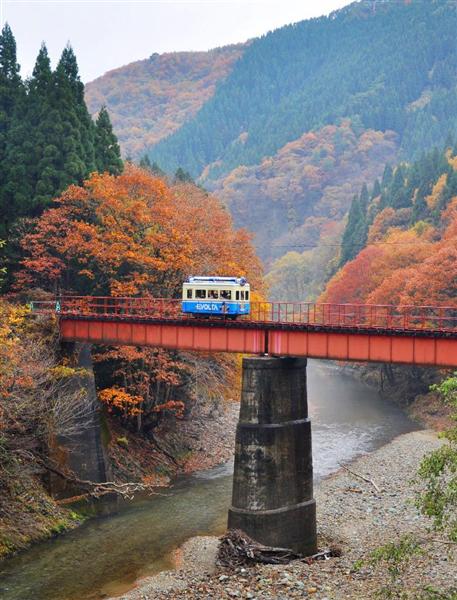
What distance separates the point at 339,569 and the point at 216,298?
15.1 metres

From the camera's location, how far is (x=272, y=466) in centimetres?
3244

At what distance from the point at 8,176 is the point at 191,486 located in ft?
80.9

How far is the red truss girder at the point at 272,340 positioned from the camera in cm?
3222

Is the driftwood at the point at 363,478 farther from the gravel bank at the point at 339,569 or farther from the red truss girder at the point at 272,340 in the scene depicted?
the red truss girder at the point at 272,340

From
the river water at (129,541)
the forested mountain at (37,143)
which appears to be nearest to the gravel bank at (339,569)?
the river water at (129,541)

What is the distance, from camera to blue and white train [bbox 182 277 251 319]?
A: 39250 mm

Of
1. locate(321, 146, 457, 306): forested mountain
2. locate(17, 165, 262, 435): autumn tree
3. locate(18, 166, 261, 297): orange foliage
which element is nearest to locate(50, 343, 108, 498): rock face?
locate(17, 165, 262, 435): autumn tree

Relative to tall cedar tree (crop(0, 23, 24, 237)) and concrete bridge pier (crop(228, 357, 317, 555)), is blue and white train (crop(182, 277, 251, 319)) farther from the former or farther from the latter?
tall cedar tree (crop(0, 23, 24, 237))

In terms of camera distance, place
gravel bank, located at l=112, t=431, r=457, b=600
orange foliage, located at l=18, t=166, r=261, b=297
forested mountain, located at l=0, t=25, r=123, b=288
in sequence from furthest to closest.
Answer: forested mountain, located at l=0, t=25, r=123, b=288 < orange foliage, located at l=18, t=166, r=261, b=297 < gravel bank, located at l=112, t=431, r=457, b=600

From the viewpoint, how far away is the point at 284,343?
34.8 metres

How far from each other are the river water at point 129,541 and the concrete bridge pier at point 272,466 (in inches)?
144

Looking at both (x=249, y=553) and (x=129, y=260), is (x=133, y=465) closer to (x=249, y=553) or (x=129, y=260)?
(x=129, y=260)

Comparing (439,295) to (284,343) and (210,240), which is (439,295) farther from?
(284,343)

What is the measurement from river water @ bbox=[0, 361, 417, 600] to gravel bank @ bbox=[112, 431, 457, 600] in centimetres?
132
